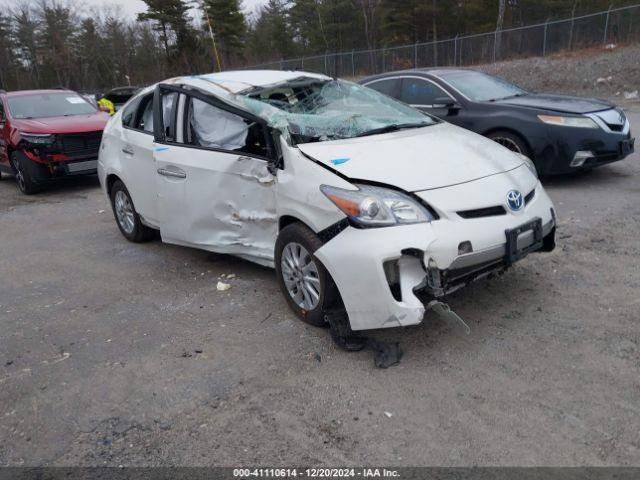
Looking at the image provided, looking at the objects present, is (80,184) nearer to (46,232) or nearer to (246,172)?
(46,232)

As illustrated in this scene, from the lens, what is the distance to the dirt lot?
2637 millimetres

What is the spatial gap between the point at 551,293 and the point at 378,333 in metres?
1.39

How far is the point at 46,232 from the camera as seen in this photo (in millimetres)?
7078

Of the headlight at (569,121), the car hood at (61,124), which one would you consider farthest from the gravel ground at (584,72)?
the car hood at (61,124)

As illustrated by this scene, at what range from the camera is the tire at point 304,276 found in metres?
3.52

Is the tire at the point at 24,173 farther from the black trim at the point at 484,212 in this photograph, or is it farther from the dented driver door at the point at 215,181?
the black trim at the point at 484,212

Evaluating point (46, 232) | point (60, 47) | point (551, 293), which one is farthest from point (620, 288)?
point (60, 47)

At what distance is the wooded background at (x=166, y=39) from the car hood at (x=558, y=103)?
38884mm

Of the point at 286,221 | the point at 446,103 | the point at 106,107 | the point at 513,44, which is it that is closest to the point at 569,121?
the point at 446,103

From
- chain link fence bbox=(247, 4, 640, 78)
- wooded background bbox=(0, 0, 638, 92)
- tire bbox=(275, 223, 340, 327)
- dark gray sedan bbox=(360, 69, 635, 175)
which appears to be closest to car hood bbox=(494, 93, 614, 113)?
dark gray sedan bbox=(360, 69, 635, 175)

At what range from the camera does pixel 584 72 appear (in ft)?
73.0

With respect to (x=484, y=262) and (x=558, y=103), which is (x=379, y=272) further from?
(x=558, y=103)

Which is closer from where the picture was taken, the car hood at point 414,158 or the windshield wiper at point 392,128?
the car hood at point 414,158

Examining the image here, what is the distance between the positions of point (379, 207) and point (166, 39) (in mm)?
55179
